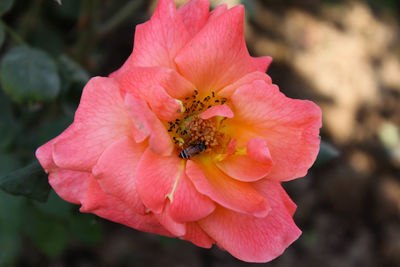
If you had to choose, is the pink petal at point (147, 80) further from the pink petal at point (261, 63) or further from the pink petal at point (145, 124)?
the pink petal at point (261, 63)

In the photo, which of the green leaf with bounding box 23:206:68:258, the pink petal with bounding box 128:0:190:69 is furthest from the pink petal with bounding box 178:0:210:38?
the green leaf with bounding box 23:206:68:258

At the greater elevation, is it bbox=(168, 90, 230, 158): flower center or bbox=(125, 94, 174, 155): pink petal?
bbox=(125, 94, 174, 155): pink petal

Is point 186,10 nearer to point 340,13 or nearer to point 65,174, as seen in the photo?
point 65,174

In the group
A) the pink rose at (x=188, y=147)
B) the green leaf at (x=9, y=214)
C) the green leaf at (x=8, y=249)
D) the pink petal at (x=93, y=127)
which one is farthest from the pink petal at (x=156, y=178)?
the green leaf at (x=8, y=249)

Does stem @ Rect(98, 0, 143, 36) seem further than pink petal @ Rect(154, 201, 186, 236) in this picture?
Yes

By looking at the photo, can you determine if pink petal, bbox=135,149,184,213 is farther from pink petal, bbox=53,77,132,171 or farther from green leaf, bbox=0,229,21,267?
green leaf, bbox=0,229,21,267

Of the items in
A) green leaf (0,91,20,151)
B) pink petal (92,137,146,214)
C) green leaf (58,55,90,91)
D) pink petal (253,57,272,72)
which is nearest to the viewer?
pink petal (92,137,146,214)

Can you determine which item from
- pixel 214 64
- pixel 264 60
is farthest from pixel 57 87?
pixel 264 60
